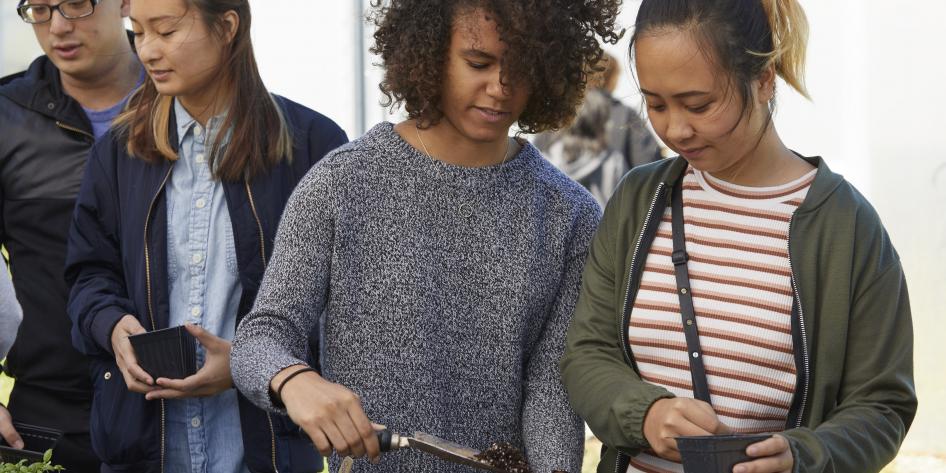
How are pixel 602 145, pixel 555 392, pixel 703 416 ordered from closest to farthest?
pixel 703 416
pixel 555 392
pixel 602 145

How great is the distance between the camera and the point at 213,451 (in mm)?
2318

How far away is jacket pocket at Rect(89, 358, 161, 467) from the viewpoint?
7.45 feet

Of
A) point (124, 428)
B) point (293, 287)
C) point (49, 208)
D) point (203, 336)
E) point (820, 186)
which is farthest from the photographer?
point (49, 208)

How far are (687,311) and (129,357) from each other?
3.37ft

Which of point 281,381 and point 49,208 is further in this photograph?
point 49,208

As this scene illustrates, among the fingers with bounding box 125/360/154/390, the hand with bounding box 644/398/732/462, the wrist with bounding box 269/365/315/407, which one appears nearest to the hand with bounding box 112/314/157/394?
the fingers with bounding box 125/360/154/390

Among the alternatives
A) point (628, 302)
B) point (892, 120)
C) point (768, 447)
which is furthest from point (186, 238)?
point (892, 120)

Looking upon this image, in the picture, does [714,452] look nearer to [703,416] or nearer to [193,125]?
[703,416]

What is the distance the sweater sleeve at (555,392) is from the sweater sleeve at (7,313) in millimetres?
947

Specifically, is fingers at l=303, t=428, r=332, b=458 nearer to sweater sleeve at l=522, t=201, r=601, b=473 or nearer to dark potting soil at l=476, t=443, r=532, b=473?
dark potting soil at l=476, t=443, r=532, b=473

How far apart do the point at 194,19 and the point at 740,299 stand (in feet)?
4.03

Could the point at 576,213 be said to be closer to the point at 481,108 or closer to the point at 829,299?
the point at 481,108

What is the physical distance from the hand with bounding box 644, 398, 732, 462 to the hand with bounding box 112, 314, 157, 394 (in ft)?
3.15

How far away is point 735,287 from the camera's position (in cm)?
184
